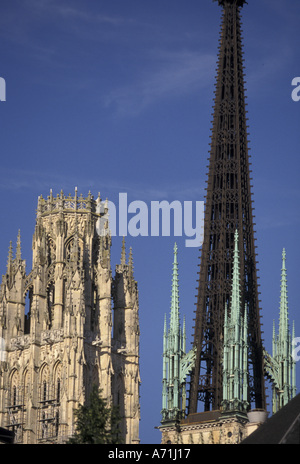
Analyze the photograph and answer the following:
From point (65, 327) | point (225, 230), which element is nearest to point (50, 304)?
point (65, 327)

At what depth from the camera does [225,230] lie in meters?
151

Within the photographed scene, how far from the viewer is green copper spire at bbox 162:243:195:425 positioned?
145 m

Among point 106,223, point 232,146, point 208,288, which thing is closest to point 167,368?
point 208,288

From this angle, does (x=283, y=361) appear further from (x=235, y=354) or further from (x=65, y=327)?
(x=65, y=327)

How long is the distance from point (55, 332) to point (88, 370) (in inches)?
159

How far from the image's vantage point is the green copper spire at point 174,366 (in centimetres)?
14538

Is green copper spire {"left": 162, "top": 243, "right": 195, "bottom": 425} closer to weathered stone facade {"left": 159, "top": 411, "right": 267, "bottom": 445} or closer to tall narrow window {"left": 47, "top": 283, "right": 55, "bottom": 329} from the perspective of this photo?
weathered stone facade {"left": 159, "top": 411, "right": 267, "bottom": 445}

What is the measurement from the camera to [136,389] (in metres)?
170

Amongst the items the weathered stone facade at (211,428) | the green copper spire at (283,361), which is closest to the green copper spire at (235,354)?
the weathered stone facade at (211,428)

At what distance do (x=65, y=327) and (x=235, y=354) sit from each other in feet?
80.4

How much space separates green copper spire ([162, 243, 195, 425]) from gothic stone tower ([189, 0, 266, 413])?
2.45ft

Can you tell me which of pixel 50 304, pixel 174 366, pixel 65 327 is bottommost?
pixel 174 366

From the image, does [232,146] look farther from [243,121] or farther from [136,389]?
[136,389]

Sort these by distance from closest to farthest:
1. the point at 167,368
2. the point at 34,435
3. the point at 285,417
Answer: the point at 285,417, the point at 167,368, the point at 34,435
